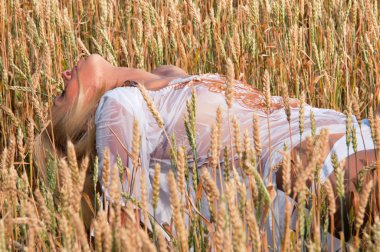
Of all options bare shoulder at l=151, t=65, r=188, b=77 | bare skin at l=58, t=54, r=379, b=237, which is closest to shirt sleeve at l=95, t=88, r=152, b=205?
→ bare skin at l=58, t=54, r=379, b=237

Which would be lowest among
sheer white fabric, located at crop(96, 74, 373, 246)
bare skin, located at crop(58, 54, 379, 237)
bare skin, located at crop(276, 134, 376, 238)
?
bare skin, located at crop(276, 134, 376, 238)

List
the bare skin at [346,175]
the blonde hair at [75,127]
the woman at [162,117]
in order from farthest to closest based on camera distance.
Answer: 1. the blonde hair at [75,127]
2. the woman at [162,117]
3. the bare skin at [346,175]

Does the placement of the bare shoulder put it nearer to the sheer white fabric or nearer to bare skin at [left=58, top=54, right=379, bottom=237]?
bare skin at [left=58, top=54, right=379, bottom=237]

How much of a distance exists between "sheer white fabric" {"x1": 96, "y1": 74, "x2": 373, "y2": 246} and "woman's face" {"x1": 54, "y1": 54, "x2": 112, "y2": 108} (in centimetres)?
17

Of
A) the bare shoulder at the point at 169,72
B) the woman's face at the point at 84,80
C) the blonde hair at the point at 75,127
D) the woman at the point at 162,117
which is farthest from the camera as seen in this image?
the bare shoulder at the point at 169,72

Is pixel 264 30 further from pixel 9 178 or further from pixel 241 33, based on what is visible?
pixel 9 178

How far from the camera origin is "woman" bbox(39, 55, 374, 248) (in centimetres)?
170

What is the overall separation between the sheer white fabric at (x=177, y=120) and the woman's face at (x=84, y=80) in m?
0.17

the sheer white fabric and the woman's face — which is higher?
the woman's face

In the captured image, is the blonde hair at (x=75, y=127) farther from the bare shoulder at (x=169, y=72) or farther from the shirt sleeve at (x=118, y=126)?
the bare shoulder at (x=169, y=72)

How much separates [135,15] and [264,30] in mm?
529

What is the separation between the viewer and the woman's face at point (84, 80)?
6.35 feet

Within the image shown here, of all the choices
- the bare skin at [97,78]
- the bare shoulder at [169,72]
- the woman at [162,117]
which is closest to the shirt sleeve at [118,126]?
the woman at [162,117]

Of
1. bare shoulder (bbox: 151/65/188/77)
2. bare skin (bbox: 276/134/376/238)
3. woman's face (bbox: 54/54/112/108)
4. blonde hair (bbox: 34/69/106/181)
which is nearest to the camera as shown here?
bare skin (bbox: 276/134/376/238)
